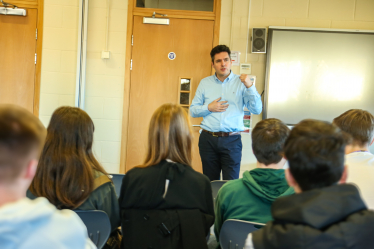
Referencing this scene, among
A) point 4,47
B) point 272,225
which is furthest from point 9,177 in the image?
point 4,47

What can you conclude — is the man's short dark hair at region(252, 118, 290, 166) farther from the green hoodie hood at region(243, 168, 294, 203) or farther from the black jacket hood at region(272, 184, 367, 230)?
the black jacket hood at region(272, 184, 367, 230)

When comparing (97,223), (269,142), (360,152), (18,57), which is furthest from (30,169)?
(18,57)

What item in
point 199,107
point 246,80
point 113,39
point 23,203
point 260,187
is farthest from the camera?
point 113,39

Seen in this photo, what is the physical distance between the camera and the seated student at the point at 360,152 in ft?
4.72

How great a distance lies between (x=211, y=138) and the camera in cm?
287

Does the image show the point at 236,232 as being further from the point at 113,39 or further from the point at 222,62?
the point at 113,39

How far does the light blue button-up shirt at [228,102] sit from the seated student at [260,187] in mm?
1449

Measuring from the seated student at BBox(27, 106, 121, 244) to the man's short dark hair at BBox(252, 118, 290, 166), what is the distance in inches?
28.2

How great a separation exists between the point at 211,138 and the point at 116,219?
5.12 feet

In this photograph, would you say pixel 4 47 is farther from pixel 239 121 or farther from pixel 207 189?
pixel 207 189

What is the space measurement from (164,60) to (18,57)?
5.70 ft

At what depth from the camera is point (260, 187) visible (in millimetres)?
1284

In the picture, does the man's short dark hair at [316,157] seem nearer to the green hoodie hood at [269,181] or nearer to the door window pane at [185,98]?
the green hoodie hood at [269,181]

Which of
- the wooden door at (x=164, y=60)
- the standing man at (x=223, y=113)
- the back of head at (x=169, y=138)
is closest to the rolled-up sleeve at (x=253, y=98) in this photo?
the standing man at (x=223, y=113)
